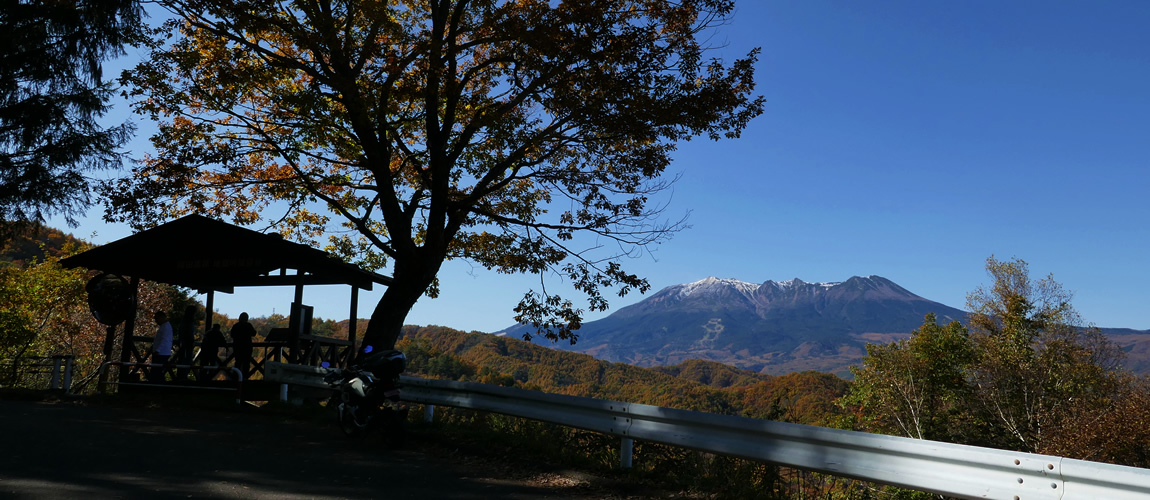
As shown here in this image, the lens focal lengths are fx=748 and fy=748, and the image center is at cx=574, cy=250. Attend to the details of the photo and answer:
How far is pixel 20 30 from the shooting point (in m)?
21.2

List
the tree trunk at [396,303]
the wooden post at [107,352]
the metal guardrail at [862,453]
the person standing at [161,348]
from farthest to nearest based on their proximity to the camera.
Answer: the person standing at [161,348] < the wooden post at [107,352] < the tree trunk at [396,303] < the metal guardrail at [862,453]

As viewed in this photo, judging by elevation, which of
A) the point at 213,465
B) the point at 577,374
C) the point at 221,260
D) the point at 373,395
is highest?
the point at 221,260

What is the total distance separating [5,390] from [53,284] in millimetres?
30419

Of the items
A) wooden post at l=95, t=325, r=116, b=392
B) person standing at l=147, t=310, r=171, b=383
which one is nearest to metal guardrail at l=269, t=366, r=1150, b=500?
person standing at l=147, t=310, r=171, b=383

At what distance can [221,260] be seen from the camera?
55.0 feet

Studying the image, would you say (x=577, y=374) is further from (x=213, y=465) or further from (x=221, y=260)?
(x=213, y=465)

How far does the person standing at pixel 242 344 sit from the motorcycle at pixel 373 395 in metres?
7.38

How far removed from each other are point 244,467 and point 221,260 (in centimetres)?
1051

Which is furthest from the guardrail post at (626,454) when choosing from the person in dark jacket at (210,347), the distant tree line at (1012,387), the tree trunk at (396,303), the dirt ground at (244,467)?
the distant tree line at (1012,387)

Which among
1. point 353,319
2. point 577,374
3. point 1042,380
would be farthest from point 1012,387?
point 577,374

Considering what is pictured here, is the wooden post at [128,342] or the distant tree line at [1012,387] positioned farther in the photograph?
the distant tree line at [1012,387]

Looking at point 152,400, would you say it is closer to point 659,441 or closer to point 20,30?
point 659,441

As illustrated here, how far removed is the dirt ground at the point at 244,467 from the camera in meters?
6.43

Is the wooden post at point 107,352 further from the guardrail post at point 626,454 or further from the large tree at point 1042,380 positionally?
the large tree at point 1042,380
